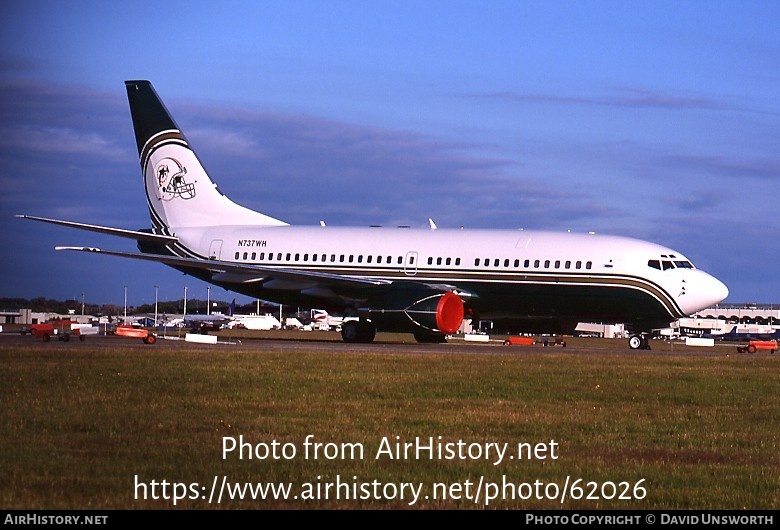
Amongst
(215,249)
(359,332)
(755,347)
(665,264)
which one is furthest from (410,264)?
(755,347)

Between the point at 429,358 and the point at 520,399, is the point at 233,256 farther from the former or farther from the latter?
the point at 520,399

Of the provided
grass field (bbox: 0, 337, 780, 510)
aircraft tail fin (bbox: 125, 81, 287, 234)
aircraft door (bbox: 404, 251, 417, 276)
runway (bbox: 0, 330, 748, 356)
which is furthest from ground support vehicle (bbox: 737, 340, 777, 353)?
grass field (bbox: 0, 337, 780, 510)

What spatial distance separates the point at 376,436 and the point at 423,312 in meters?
24.8

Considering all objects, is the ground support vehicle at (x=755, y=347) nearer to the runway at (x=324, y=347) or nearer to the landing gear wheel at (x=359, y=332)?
the runway at (x=324, y=347)

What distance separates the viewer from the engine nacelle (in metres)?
39.1

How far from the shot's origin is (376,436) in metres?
14.3

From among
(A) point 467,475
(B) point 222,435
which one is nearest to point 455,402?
(B) point 222,435

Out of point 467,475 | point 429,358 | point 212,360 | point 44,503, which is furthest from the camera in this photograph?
point 429,358

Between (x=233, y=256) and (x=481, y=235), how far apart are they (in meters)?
9.43

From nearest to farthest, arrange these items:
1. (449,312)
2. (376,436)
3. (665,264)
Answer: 1. (376,436)
2. (449,312)
3. (665,264)

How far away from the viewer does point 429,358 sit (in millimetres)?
30000

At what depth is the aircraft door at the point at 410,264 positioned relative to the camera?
42.0m

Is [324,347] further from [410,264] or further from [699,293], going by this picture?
[699,293]

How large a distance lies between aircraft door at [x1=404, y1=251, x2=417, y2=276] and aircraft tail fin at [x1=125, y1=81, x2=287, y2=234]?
23.4 ft
